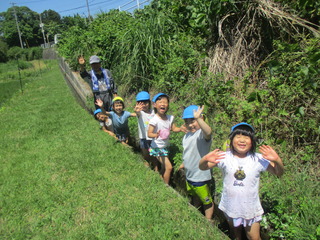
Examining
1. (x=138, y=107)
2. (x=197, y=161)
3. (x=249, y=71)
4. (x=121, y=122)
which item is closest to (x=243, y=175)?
(x=197, y=161)

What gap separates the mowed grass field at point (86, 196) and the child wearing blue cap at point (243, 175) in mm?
353

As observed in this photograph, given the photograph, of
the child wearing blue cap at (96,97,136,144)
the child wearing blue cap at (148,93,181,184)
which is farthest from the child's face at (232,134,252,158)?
the child wearing blue cap at (96,97,136,144)

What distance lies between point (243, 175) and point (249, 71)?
2.84m

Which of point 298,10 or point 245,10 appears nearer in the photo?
point 298,10

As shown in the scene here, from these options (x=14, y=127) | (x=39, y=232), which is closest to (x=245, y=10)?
(x=39, y=232)

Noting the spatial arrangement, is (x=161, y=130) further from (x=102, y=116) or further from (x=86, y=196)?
(x=102, y=116)

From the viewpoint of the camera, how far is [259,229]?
8.09 feet

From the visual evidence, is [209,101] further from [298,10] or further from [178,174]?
[298,10]

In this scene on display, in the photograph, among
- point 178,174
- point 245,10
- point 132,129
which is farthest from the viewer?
point 132,129

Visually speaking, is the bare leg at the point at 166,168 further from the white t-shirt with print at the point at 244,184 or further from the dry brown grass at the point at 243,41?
the dry brown grass at the point at 243,41

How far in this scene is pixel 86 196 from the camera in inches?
137

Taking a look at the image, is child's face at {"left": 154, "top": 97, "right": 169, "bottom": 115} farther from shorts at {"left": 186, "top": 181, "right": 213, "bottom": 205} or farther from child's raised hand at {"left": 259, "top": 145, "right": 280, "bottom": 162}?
child's raised hand at {"left": 259, "top": 145, "right": 280, "bottom": 162}

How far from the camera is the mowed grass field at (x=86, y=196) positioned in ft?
9.34

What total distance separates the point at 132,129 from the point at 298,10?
3.66m
